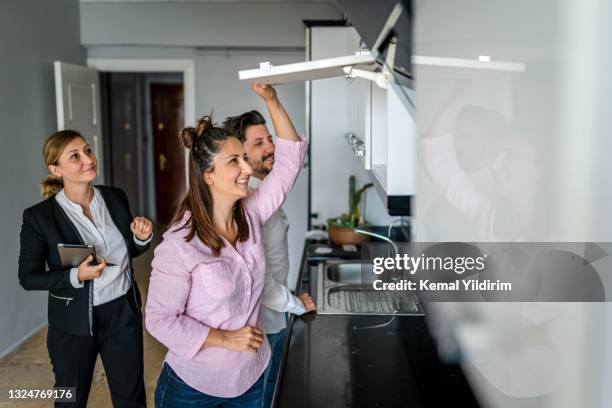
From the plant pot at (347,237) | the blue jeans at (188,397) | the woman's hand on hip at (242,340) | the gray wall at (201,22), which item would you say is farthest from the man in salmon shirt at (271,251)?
the gray wall at (201,22)

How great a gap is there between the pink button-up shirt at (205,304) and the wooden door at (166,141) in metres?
6.91

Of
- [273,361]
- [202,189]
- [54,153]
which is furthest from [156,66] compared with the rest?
[202,189]

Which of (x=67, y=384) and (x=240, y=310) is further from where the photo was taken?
(x=67, y=384)

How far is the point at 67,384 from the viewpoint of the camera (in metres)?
2.30

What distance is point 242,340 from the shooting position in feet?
5.23

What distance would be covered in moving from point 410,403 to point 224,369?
53 centimetres

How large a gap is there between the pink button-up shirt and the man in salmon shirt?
34 centimetres

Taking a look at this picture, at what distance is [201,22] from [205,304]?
399 cm

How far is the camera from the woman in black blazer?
223 cm

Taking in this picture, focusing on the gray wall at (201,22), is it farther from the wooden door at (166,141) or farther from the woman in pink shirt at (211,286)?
the woman in pink shirt at (211,286)

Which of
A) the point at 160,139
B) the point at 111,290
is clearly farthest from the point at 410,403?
the point at 160,139

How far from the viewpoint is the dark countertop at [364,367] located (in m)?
1.44

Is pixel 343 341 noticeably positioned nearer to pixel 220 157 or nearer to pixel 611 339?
pixel 220 157

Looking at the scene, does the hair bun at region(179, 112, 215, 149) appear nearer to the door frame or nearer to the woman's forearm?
the woman's forearm
